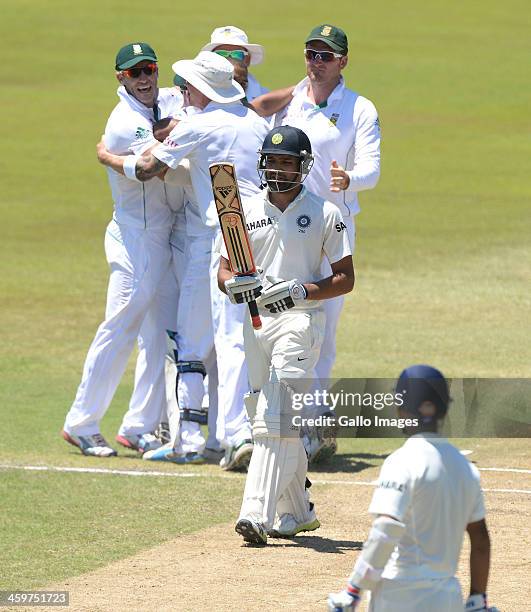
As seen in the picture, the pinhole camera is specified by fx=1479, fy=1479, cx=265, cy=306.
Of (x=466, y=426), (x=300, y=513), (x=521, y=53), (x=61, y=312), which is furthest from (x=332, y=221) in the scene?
(x=521, y=53)

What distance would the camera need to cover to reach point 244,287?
771 centimetres

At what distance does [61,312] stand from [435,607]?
12173 mm

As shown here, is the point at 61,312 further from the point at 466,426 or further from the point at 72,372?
the point at 466,426

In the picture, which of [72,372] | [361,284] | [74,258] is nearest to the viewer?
[72,372]

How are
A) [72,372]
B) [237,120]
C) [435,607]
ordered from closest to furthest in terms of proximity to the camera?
[435,607] < [237,120] < [72,372]

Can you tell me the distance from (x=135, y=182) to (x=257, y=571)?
4.00 metres

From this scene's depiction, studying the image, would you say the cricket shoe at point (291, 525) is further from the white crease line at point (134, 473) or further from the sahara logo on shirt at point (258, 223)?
the sahara logo on shirt at point (258, 223)

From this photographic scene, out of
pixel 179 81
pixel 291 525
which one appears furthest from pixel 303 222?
pixel 179 81

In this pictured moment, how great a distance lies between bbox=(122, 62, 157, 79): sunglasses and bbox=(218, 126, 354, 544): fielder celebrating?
263 cm

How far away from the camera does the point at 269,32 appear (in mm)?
43531

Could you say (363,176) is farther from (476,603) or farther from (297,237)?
(476,603)

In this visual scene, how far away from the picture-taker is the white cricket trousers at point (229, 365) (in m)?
9.77

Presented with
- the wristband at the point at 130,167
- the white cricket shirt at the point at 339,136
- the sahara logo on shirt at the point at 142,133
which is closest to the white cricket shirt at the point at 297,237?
the wristband at the point at 130,167

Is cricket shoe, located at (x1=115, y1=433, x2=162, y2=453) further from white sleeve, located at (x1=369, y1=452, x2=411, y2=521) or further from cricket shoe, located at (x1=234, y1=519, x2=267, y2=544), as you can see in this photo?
white sleeve, located at (x1=369, y1=452, x2=411, y2=521)
